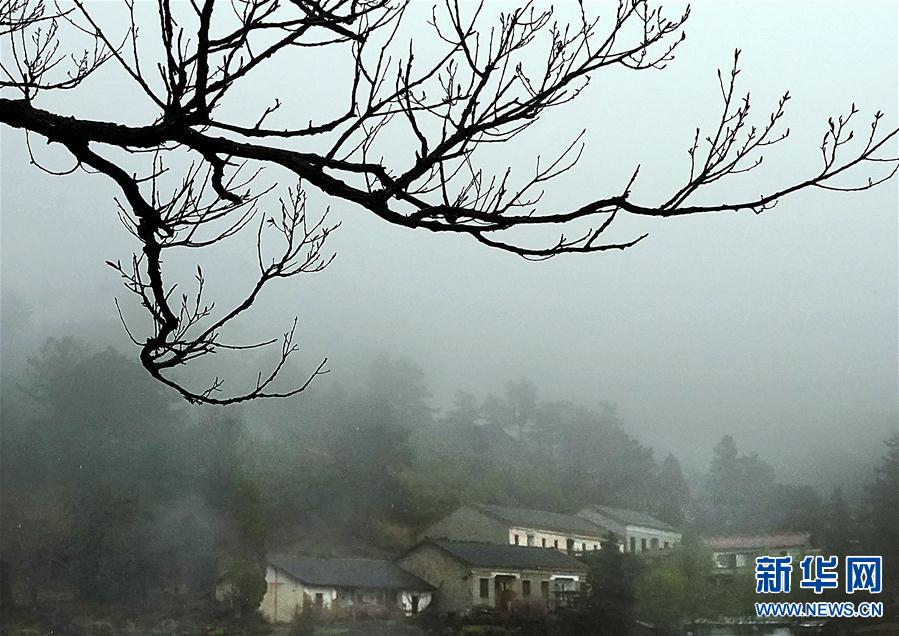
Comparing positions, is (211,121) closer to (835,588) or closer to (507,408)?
(835,588)

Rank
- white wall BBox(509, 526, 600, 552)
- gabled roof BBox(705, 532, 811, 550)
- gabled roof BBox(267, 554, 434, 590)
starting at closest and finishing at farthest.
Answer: gabled roof BBox(267, 554, 434, 590) < gabled roof BBox(705, 532, 811, 550) < white wall BBox(509, 526, 600, 552)

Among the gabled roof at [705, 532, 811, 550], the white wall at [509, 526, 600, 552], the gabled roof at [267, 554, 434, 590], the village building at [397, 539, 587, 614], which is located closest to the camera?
the village building at [397, 539, 587, 614]

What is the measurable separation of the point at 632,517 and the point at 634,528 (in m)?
0.18

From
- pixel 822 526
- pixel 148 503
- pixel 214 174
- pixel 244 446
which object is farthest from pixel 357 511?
pixel 214 174

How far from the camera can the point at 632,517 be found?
994cm

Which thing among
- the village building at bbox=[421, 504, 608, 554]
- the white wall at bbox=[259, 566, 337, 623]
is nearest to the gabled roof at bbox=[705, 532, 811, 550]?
the village building at bbox=[421, 504, 608, 554]

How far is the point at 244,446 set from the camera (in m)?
10.1

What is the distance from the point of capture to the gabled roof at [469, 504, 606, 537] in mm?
9594

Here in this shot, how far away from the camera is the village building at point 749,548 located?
9195 millimetres

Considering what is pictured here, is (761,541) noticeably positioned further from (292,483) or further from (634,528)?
(292,483)

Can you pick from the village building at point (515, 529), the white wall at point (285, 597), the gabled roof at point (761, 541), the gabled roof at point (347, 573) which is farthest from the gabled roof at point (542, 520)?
the white wall at point (285, 597)

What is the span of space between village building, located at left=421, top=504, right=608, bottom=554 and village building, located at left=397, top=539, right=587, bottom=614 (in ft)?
0.28

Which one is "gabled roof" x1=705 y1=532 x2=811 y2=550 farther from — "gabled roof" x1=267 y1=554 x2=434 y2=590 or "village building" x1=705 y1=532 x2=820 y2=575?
"gabled roof" x1=267 y1=554 x2=434 y2=590

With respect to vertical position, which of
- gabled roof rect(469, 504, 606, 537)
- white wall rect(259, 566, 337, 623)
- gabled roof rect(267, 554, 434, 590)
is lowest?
white wall rect(259, 566, 337, 623)
